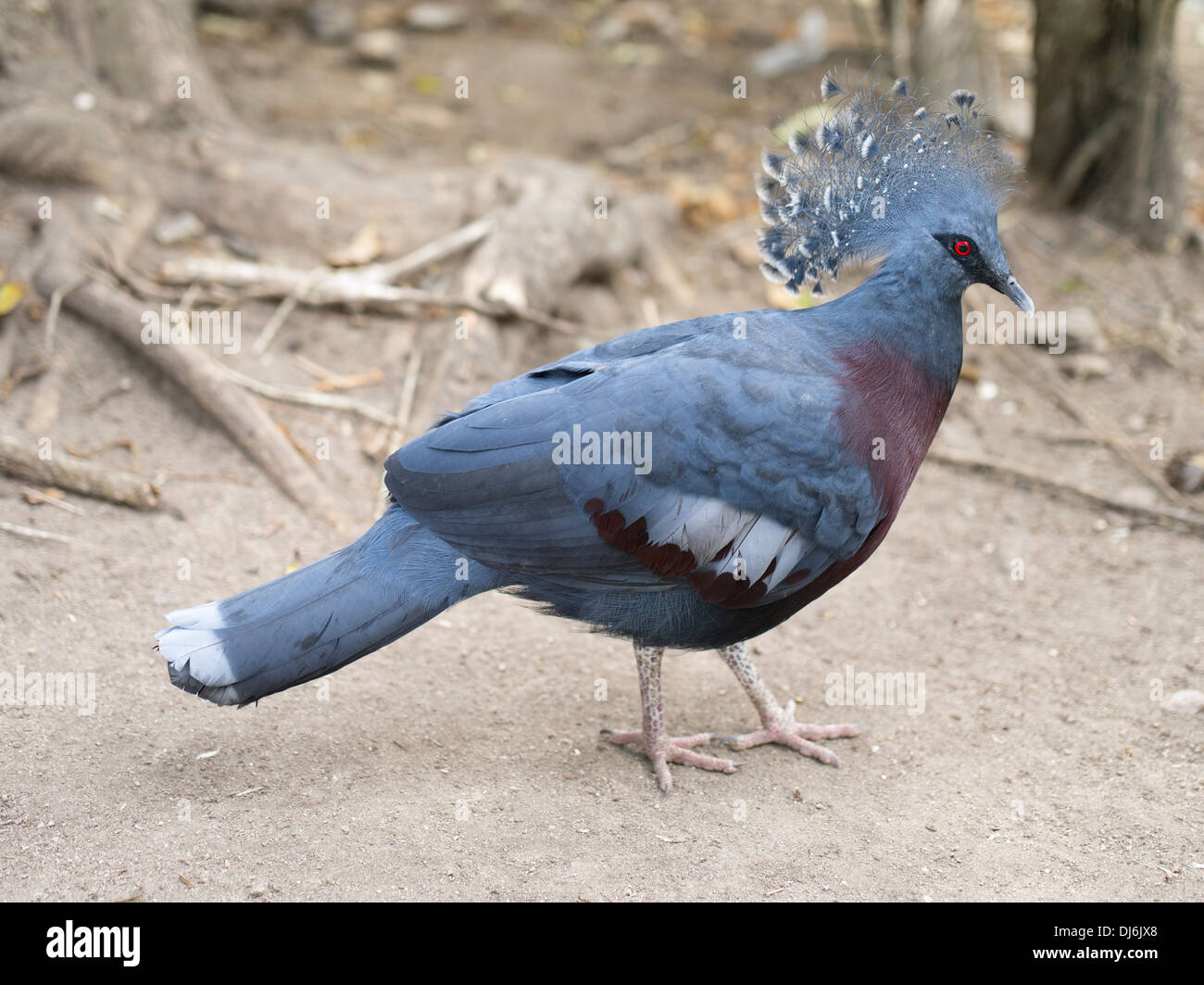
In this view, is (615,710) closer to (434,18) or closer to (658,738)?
(658,738)

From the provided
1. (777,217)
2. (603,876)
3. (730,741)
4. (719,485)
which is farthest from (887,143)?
(603,876)

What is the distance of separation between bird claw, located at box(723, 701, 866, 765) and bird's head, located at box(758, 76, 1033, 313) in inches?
55.5

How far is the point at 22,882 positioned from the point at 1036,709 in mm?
3059

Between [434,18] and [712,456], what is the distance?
7543 mm

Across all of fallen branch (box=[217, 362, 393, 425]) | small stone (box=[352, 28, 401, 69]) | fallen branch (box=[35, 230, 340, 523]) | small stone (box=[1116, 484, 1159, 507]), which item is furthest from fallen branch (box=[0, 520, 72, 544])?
small stone (box=[352, 28, 401, 69])

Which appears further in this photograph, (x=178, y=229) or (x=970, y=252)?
(x=178, y=229)

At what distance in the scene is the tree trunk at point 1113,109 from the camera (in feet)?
18.6

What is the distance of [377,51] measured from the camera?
8391 millimetres

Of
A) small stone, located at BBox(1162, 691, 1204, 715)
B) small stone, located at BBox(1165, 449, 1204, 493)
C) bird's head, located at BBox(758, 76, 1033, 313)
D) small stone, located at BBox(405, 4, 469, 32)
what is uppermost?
small stone, located at BBox(405, 4, 469, 32)

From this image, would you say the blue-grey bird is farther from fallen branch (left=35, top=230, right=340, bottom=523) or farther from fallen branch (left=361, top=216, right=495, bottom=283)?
fallen branch (left=361, top=216, right=495, bottom=283)

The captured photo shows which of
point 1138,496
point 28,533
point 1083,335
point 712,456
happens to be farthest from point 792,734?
point 1083,335

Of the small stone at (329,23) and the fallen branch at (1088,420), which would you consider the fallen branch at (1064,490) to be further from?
the small stone at (329,23)

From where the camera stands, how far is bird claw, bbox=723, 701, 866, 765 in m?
3.47

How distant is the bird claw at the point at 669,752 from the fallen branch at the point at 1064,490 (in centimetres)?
222
